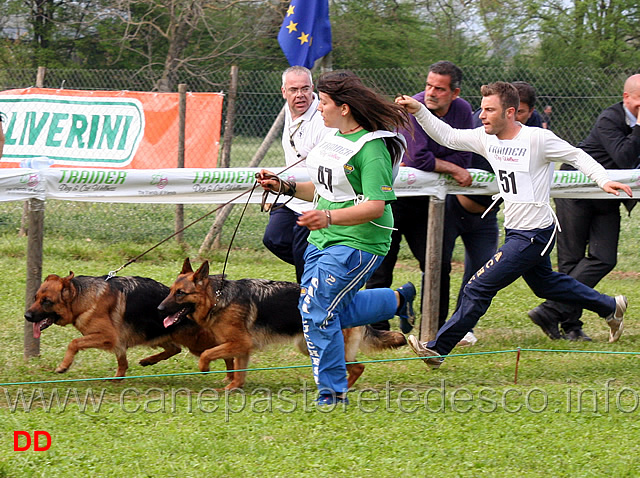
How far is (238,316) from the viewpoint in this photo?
5469 millimetres

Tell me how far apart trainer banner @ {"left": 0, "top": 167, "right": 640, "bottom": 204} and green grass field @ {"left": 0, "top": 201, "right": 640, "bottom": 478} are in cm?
118

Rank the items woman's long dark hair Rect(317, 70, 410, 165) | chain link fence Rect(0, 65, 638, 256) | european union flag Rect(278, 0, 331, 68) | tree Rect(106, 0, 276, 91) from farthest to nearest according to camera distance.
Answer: tree Rect(106, 0, 276, 91) → chain link fence Rect(0, 65, 638, 256) → european union flag Rect(278, 0, 331, 68) → woman's long dark hair Rect(317, 70, 410, 165)

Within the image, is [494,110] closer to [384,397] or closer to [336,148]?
[336,148]

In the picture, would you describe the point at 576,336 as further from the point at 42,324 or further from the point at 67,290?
the point at 42,324

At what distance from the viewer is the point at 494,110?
220 inches

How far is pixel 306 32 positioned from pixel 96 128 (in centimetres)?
299

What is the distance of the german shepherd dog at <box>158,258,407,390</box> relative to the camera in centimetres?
536

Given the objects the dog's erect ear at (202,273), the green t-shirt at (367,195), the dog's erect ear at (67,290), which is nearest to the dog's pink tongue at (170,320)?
the dog's erect ear at (202,273)

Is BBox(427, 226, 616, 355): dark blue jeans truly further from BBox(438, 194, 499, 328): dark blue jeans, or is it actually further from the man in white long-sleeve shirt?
BBox(438, 194, 499, 328): dark blue jeans

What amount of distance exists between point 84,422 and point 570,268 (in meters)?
4.51

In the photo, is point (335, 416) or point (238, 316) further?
point (238, 316)

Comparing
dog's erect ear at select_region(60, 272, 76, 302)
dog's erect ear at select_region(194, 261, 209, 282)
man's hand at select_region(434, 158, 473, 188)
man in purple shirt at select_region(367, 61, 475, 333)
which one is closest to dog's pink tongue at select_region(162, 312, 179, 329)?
dog's erect ear at select_region(194, 261, 209, 282)

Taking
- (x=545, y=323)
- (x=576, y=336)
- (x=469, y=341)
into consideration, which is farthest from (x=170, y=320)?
(x=576, y=336)

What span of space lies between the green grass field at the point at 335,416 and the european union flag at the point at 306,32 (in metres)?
4.14
